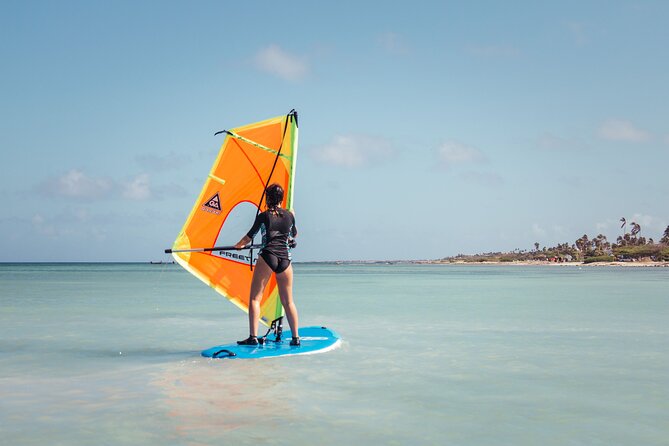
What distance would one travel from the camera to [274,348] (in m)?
7.59

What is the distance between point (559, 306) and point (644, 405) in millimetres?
11917

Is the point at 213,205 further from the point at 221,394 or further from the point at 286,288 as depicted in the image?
the point at 221,394

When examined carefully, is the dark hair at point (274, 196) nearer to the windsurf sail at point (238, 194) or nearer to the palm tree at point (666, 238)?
the windsurf sail at point (238, 194)

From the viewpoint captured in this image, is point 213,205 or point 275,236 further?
point 213,205

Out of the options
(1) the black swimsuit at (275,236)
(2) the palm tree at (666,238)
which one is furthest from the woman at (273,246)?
(2) the palm tree at (666,238)

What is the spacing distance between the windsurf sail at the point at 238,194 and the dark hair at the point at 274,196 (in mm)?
517

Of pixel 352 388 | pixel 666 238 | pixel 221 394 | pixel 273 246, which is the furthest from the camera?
pixel 666 238

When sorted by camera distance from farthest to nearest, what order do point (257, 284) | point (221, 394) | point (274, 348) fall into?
1. point (274, 348)
2. point (257, 284)
3. point (221, 394)

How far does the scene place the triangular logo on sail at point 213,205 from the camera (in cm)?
783

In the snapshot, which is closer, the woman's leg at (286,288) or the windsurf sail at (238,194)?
the woman's leg at (286,288)

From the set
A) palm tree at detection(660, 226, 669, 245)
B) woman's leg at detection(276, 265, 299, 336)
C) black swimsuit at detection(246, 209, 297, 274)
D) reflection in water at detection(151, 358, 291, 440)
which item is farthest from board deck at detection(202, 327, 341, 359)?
palm tree at detection(660, 226, 669, 245)

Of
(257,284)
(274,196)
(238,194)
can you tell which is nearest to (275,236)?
(274,196)

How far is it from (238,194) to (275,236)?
3.50ft

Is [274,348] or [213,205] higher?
[213,205]
